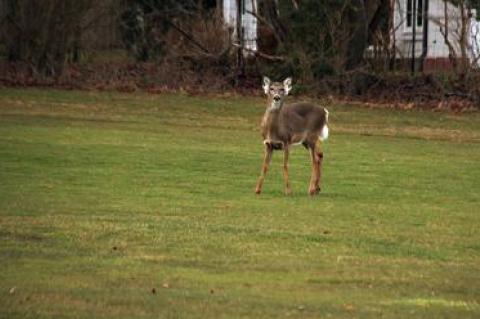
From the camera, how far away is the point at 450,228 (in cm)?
1659

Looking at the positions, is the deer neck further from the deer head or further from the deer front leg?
the deer front leg

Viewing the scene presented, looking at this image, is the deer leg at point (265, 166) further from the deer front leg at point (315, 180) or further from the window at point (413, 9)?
the window at point (413, 9)

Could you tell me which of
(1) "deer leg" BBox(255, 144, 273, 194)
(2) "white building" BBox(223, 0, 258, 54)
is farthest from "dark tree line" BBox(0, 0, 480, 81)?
(1) "deer leg" BBox(255, 144, 273, 194)

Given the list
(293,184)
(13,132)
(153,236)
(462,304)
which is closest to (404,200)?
(293,184)

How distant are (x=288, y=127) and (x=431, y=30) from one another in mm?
29223

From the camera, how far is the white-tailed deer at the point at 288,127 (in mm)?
20297

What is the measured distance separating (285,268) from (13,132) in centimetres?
1837

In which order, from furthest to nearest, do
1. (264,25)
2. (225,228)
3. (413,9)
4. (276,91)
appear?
(413,9) < (264,25) < (276,91) < (225,228)

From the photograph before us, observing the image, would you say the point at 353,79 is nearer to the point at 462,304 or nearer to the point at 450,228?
the point at 450,228

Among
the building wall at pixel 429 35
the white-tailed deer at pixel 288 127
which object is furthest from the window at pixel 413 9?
the white-tailed deer at pixel 288 127

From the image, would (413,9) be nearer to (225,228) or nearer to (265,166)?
(265,166)

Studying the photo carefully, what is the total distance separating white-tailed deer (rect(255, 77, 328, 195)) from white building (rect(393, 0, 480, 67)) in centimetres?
2266

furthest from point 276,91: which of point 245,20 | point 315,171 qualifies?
point 245,20

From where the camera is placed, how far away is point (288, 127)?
20531 mm
